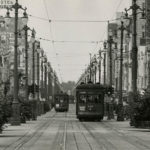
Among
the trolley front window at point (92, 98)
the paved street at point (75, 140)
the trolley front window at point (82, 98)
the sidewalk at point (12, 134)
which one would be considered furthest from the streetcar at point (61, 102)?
the paved street at point (75, 140)

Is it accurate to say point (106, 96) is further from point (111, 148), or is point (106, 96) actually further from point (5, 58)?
point (5, 58)

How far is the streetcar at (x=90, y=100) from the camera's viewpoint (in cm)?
6412

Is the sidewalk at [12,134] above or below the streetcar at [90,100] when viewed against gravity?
below

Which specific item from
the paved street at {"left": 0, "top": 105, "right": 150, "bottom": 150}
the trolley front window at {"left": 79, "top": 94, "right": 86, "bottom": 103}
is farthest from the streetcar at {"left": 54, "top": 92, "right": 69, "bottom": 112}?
the paved street at {"left": 0, "top": 105, "right": 150, "bottom": 150}

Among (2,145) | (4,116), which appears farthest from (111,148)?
(4,116)

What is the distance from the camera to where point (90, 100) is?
64.3m

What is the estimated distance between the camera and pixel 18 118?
53219 millimetres

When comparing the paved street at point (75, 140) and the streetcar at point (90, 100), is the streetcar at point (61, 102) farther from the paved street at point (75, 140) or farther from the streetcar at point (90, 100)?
the paved street at point (75, 140)

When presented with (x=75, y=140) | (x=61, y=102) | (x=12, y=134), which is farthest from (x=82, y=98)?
(x=61, y=102)

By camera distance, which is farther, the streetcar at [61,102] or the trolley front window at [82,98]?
the streetcar at [61,102]

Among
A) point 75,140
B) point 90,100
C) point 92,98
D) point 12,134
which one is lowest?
point 75,140

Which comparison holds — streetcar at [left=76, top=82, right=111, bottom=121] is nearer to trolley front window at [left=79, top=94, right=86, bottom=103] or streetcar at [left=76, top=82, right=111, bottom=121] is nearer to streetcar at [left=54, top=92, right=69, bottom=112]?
trolley front window at [left=79, top=94, right=86, bottom=103]

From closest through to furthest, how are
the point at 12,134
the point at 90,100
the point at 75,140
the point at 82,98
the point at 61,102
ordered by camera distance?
the point at 75,140 < the point at 12,134 < the point at 90,100 < the point at 82,98 < the point at 61,102

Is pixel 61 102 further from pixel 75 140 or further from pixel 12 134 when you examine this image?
pixel 75 140
